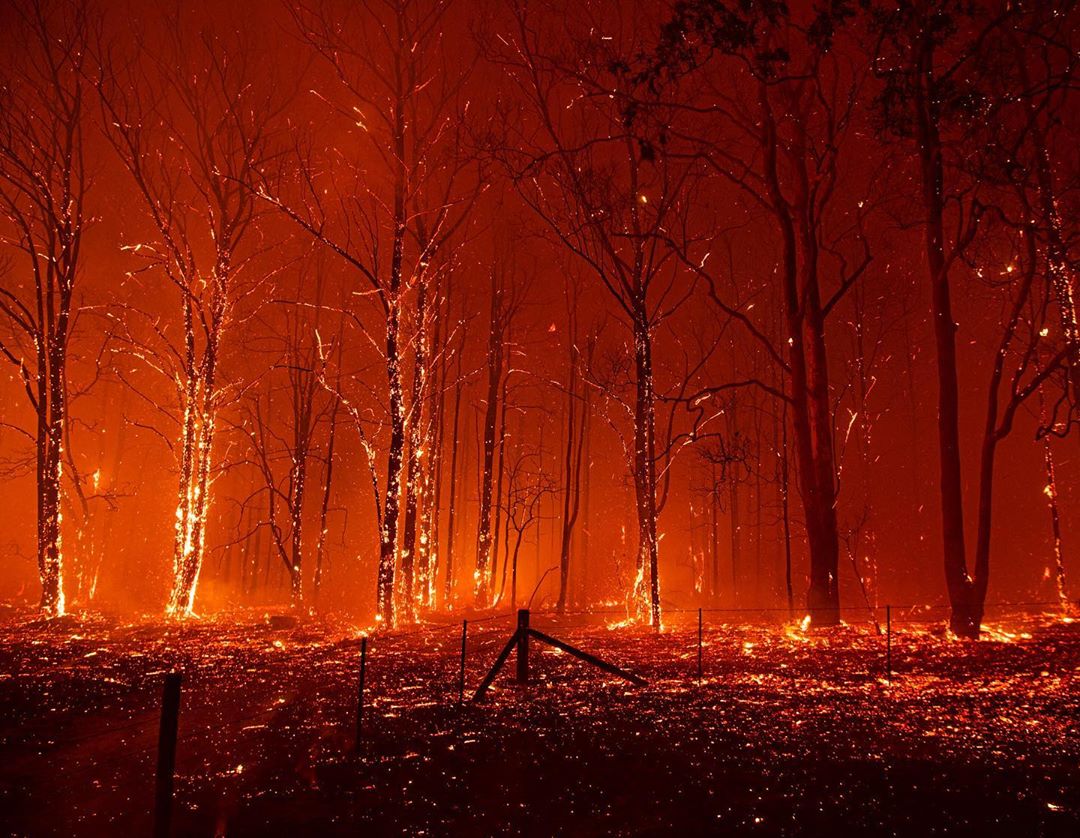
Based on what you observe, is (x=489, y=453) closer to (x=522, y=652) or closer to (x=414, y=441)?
(x=414, y=441)

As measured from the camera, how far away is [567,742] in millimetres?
6891

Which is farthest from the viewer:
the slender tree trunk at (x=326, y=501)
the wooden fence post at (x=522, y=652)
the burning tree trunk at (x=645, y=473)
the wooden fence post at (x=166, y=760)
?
the slender tree trunk at (x=326, y=501)

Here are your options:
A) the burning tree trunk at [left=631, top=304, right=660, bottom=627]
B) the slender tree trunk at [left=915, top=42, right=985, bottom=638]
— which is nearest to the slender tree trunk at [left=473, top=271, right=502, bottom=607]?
the burning tree trunk at [left=631, top=304, right=660, bottom=627]

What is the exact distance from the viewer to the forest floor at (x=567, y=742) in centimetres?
508

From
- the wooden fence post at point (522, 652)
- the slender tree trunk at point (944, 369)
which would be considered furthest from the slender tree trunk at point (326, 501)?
the slender tree trunk at point (944, 369)

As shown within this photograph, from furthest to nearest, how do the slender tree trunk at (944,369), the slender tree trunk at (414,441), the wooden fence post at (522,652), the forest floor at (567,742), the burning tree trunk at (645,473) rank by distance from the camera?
the slender tree trunk at (414,441) < the burning tree trunk at (645,473) < the slender tree trunk at (944,369) < the wooden fence post at (522,652) < the forest floor at (567,742)

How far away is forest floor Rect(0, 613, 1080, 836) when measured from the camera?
16.7 ft

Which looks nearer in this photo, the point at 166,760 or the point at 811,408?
the point at 166,760

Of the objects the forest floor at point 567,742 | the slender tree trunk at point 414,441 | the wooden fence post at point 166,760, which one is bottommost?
the forest floor at point 567,742

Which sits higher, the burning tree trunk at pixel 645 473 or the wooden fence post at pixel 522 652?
the burning tree trunk at pixel 645 473

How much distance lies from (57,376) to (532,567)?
1848 inches

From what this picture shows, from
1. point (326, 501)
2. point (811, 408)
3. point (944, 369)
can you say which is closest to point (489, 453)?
point (326, 501)

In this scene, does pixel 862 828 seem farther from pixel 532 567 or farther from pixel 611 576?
pixel 532 567

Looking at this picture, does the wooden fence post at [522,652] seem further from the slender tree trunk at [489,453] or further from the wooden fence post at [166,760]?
the slender tree trunk at [489,453]
